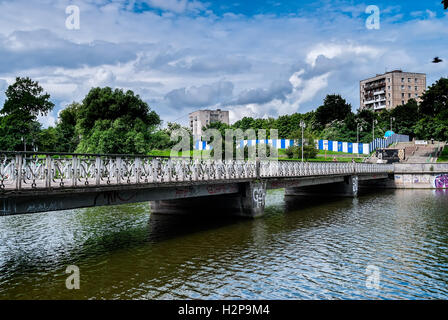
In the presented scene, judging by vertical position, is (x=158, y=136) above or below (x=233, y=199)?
above

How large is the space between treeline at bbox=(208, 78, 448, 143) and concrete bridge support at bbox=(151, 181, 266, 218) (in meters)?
56.7

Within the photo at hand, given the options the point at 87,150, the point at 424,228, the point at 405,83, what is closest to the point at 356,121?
the point at 405,83

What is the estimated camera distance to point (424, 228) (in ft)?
80.7

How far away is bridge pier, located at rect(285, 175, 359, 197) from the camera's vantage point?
46250mm

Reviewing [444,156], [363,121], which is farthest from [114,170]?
[363,121]

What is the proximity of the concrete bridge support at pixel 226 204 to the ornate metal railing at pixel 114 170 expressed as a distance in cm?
117

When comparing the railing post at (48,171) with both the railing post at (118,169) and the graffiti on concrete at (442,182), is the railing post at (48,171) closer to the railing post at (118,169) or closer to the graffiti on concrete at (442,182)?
the railing post at (118,169)

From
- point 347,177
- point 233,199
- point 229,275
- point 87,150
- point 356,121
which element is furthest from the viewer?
point 356,121

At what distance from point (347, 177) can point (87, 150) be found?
3409 centimetres

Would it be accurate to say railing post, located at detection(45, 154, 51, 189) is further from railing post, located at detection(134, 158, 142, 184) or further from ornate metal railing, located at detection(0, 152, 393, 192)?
railing post, located at detection(134, 158, 142, 184)

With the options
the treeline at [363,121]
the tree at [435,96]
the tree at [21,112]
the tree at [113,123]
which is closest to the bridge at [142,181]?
the tree at [113,123]

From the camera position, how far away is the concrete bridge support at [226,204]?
28188 millimetres

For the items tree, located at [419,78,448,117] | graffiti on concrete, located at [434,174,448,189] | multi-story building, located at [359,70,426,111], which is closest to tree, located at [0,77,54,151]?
graffiti on concrete, located at [434,174,448,189]
